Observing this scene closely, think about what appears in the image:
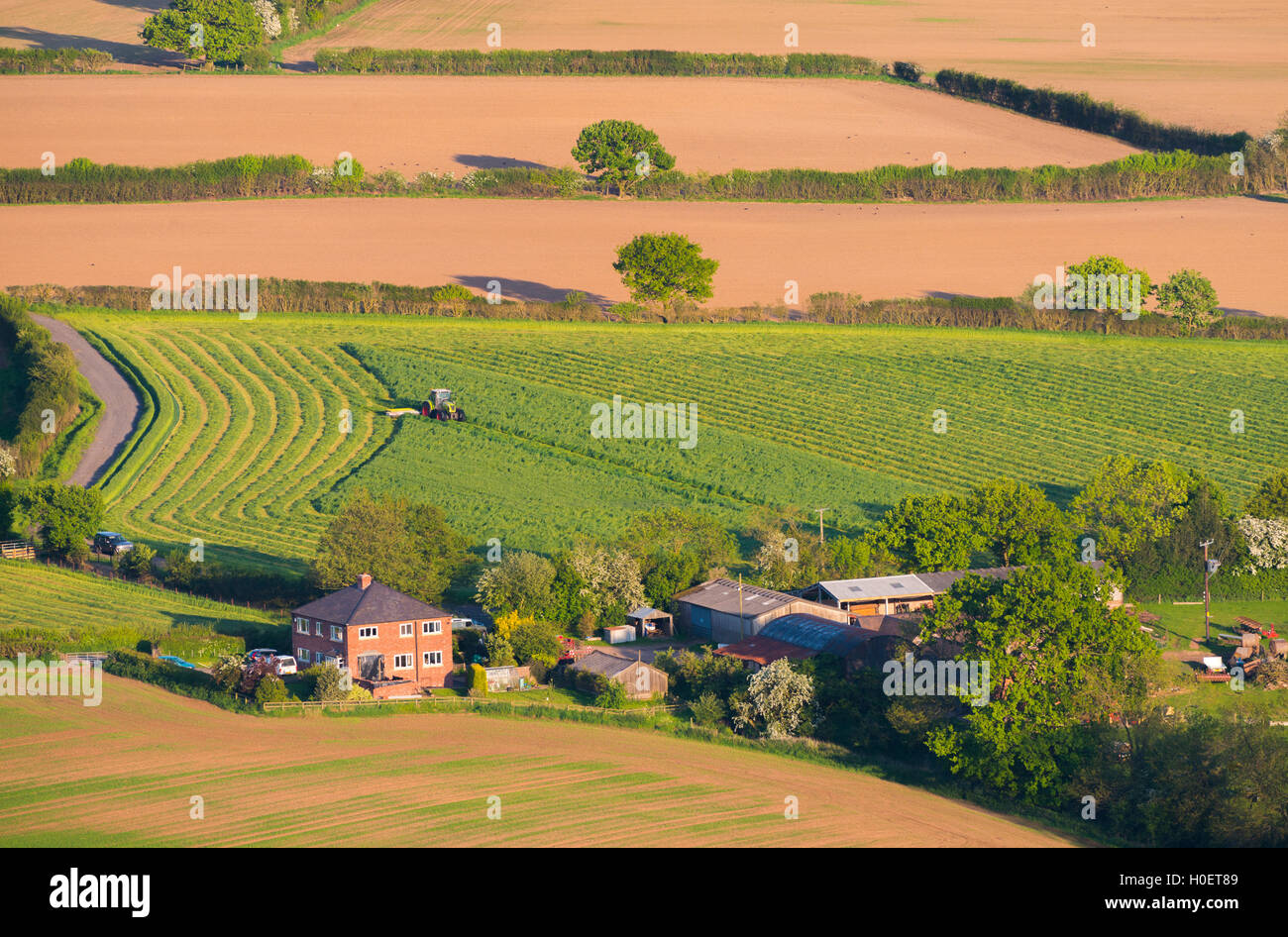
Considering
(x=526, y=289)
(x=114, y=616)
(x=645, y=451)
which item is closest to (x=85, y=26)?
(x=526, y=289)

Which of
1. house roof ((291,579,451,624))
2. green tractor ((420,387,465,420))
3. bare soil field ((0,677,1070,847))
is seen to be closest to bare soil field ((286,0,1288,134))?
green tractor ((420,387,465,420))

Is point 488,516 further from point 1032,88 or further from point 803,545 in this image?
point 1032,88

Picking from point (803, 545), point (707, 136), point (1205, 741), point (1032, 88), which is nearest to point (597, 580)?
point (803, 545)

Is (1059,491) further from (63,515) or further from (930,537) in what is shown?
(63,515)

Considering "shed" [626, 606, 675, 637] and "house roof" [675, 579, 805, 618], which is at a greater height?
"house roof" [675, 579, 805, 618]

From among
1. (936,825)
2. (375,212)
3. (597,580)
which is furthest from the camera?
(375,212)

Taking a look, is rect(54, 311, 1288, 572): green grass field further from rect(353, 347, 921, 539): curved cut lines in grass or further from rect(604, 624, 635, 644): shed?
rect(604, 624, 635, 644): shed
